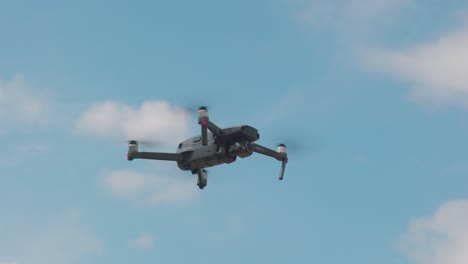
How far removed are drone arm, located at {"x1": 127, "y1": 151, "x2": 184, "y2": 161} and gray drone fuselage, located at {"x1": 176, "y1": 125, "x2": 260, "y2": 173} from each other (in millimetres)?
547

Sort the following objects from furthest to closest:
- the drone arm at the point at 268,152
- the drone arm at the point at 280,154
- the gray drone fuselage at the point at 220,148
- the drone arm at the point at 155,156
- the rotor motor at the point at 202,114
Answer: the drone arm at the point at 280,154, the drone arm at the point at 268,152, the drone arm at the point at 155,156, the gray drone fuselage at the point at 220,148, the rotor motor at the point at 202,114

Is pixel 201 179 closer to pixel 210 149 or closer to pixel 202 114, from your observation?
pixel 210 149

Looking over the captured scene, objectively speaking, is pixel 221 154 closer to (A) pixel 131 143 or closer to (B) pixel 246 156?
(B) pixel 246 156

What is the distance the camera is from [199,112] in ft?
200

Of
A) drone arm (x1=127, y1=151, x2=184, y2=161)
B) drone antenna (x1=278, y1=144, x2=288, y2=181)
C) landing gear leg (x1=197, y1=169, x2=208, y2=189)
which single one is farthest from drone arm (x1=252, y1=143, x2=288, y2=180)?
drone arm (x1=127, y1=151, x2=184, y2=161)

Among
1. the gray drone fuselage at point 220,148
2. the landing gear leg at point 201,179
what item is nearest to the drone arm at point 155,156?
the gray drone fuselage at point 220,148

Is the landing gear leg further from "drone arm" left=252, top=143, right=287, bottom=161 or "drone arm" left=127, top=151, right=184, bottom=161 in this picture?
"drone arm" left=252, top=143, right=287, bottom=161

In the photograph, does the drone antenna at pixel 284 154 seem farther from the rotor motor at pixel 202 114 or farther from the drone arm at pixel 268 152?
the rotor motor at pixel 202 114

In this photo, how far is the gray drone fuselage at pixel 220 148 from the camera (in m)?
64.1

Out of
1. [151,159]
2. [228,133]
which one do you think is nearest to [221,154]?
[228,133]

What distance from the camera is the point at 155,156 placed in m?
66.6

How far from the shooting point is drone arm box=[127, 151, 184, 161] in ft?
216

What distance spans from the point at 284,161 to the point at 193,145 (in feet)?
27.6

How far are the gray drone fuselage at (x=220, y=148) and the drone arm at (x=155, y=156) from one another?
0.55m
